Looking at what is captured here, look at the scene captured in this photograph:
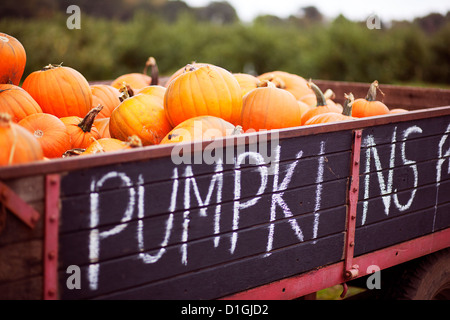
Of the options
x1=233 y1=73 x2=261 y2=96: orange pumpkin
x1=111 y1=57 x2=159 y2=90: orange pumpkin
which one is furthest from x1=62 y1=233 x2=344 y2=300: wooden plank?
x1=111 y1=57 x2=159 y2=90: orange pumpkin

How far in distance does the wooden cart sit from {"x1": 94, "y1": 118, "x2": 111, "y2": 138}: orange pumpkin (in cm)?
114

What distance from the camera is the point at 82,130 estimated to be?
268cm

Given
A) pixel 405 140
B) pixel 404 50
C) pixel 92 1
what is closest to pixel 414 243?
pixel 405 140

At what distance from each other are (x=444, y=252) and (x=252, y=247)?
1.61 metres

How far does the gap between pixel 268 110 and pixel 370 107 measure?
89 centimetres

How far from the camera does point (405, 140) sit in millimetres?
2682

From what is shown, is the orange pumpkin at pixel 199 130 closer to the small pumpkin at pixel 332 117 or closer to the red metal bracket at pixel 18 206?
the small pumpkin at pixel 332 117

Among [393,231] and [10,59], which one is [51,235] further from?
[393,231]

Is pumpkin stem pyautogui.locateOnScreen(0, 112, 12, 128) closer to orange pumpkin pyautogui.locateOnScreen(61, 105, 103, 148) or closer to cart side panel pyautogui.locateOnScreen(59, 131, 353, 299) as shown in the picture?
cart side panel pyautogui.locateOnScreen(59, 131, 353, 299)

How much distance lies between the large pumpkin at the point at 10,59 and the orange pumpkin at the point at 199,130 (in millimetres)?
1223

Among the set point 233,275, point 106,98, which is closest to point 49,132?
point 106,98

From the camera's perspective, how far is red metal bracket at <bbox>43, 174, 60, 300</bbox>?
5.29 ft
